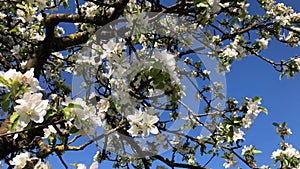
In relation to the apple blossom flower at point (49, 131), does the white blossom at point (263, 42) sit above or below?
above

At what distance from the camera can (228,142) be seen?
135 inches

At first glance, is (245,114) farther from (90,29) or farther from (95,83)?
(90,29)

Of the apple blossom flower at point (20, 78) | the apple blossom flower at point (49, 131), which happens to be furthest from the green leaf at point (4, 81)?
the apple blossom flower at point (49, 131)

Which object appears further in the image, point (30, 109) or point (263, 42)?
point (263, 42)

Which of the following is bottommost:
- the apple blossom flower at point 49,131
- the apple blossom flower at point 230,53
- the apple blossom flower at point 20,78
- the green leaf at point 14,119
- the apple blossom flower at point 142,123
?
the green leaf at point 14,119

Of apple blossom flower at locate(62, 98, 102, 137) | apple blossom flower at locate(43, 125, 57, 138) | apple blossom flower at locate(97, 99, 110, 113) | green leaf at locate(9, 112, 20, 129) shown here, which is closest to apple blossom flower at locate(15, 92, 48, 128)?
green leaf at locate(9, 112, 20, 129)

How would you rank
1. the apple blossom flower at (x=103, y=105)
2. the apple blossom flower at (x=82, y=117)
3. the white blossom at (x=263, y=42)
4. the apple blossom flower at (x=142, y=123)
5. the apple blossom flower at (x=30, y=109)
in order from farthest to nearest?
the white blossom at (x=263, y=42) → the apple blossom flower at (x=103, y=105) → the apple blossom flower at (x=142, y=123) → the apple blossom flower at (x=82, y=117) → the apple blossom flower at (x=30, y=109)

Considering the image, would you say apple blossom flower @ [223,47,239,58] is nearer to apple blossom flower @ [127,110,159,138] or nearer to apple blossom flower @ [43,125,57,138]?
apple blossom flower @ [127,110,159,138]

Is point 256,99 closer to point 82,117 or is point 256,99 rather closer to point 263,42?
point 263,42

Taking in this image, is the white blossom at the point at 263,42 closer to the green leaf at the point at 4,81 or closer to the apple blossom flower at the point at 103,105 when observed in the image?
the apple blossom flower at the point at 103,105

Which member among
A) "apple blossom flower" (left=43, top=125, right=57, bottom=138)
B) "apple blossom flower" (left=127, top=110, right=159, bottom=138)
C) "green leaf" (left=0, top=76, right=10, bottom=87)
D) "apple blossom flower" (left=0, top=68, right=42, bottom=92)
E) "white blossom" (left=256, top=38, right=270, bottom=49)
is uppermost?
"white blossom" (left=256, top=38, right=270, bottom=49)

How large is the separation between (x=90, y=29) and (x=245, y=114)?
1.71 metres

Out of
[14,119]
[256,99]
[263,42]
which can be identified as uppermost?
[263,42]

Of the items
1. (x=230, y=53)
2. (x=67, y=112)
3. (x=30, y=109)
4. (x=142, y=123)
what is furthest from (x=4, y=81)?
(x=230, y=53)
